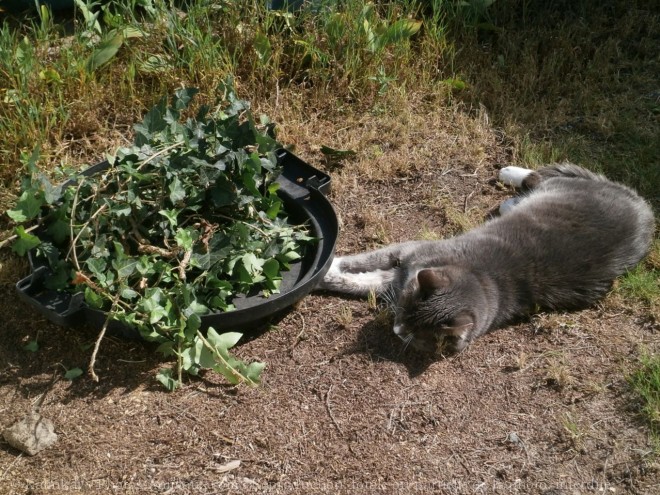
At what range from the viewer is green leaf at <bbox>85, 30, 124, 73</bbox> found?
15.1ft

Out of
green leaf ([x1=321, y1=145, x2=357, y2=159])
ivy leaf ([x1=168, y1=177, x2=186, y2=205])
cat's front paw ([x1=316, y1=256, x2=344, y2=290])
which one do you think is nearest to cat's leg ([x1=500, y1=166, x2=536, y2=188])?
green leaf ([x1=321, y1=145, x2=357, y2=159])

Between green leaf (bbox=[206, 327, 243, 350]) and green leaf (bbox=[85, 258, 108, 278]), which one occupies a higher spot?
green leaf (bbox=[85, 258, 108, 278])

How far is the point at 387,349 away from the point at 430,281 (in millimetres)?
409

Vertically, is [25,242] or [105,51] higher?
[105,51]

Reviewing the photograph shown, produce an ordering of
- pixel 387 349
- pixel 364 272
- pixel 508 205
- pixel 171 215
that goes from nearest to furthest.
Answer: pixel 171 215, pixel 387 349, pixel 364 272, pixel 508 205

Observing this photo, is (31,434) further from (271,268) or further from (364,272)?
(364,272)

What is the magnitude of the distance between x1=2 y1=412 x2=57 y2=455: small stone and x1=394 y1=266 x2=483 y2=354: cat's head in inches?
65.6

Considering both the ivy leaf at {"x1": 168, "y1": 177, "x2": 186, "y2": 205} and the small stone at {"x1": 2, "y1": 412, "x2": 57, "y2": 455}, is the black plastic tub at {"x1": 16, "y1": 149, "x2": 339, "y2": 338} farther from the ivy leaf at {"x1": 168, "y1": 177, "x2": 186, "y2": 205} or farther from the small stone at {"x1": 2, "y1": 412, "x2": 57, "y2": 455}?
the ivy leaf at {"x1": 168, "y1": 177, "x2": 186, "y2": 205}

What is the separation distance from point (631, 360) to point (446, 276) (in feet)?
3.25

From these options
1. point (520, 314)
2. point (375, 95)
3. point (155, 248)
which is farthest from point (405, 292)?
point (375, 95)

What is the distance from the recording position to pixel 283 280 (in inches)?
154

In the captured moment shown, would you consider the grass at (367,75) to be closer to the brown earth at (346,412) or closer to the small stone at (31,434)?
the brown earth at (346,412)

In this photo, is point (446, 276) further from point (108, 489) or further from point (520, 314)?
point (108, 489)

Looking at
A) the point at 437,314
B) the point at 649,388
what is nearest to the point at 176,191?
the point at 437,314
